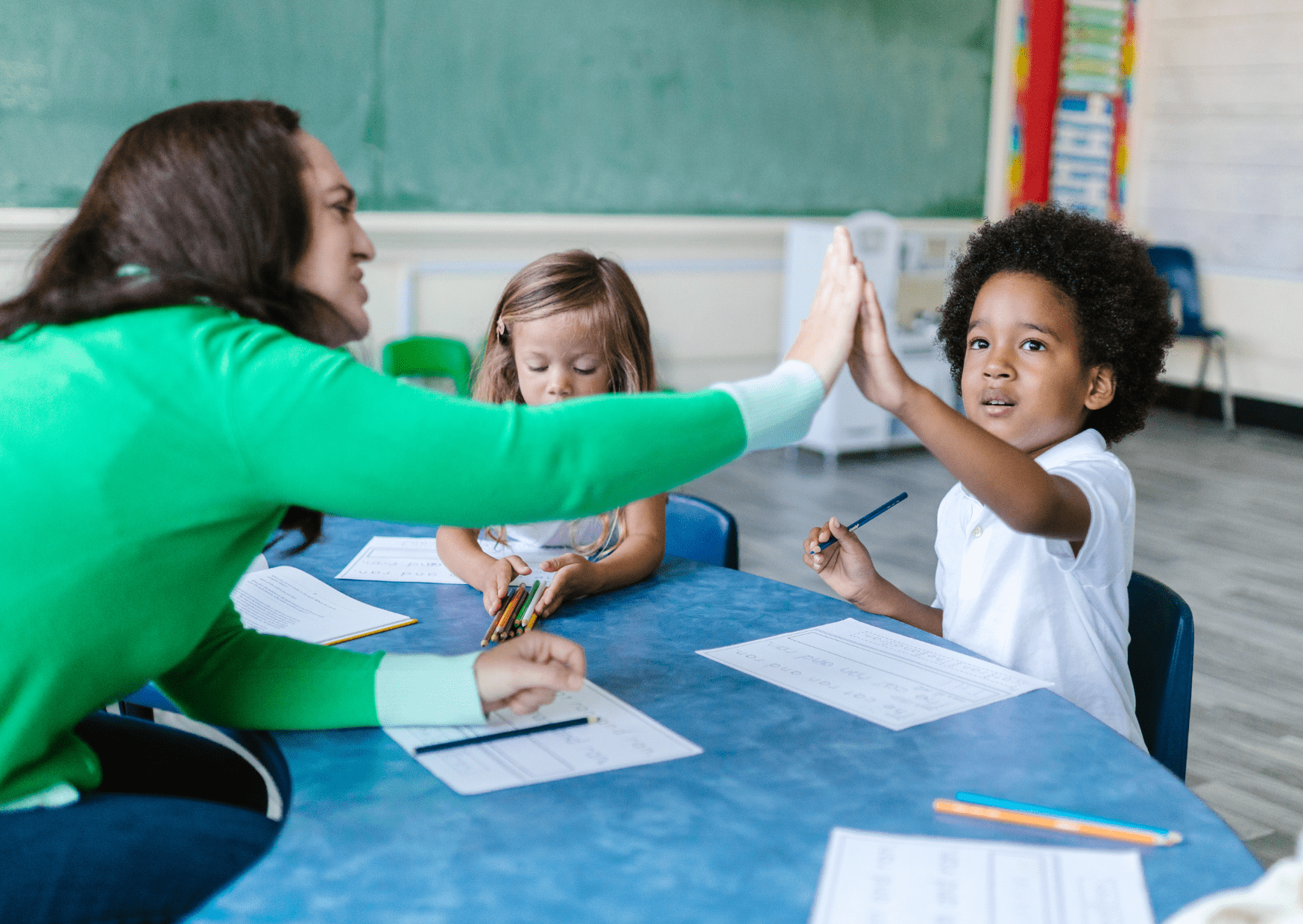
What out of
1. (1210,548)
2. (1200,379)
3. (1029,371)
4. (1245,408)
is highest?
(1029,371)

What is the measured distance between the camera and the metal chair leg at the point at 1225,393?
6441 mm

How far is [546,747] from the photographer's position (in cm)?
96

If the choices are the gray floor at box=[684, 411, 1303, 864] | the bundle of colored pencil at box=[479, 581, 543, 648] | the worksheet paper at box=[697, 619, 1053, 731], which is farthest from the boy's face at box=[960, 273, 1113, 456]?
the gray floor at box=[684, 411, 1303, 864]

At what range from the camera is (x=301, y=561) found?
155cm

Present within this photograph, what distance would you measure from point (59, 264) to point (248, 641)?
0.40 m

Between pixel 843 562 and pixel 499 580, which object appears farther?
pixel 843 562

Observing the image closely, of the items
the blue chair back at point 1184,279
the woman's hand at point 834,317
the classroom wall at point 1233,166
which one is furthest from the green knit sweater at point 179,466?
the classroom wall at point 1233,166

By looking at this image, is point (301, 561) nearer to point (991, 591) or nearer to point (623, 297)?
point (623, 297)

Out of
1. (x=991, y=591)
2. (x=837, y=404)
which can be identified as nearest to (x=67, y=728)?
(x=991, y=591)

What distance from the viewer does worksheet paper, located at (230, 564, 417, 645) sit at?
4.12 feet

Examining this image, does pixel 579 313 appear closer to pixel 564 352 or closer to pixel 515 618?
pixel 564 352

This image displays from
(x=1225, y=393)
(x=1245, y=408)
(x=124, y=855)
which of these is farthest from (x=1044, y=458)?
(x=1245, y=408)

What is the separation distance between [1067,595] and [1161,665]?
125 millimetres

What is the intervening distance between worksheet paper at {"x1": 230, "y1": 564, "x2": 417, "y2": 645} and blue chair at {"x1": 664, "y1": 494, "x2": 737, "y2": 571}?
537 millimetres
